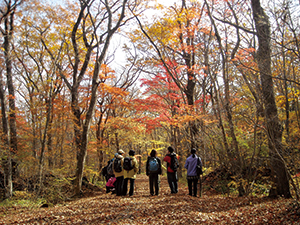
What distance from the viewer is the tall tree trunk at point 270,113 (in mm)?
5195

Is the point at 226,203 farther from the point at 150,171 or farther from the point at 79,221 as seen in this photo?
the point at 79,221

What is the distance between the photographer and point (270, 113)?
5.47 m

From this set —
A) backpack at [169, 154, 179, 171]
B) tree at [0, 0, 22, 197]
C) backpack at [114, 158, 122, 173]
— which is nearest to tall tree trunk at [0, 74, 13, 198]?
tree at [0, 0, 22, 197]

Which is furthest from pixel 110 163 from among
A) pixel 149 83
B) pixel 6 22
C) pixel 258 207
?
pixel 6 22

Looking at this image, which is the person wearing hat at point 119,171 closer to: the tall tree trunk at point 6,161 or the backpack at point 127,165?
the backpack at point 127,165

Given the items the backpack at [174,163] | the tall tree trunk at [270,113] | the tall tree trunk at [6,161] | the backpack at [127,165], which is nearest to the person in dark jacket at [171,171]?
the backpack at [174,163]

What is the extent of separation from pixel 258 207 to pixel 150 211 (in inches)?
103

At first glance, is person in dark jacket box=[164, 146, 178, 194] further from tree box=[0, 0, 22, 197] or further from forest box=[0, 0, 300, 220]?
tree box=[0, 0, 22, 197]

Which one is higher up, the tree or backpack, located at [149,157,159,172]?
the tree

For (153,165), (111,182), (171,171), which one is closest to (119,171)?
(153,165)

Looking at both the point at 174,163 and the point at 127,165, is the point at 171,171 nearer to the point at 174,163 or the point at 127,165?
the point at 174,163

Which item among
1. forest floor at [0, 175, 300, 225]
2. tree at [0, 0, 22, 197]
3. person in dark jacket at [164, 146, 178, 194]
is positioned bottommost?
forest floor at [0, 175, 300, 225]

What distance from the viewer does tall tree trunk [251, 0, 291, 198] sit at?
5.20 metres

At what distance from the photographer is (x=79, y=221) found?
455cm
